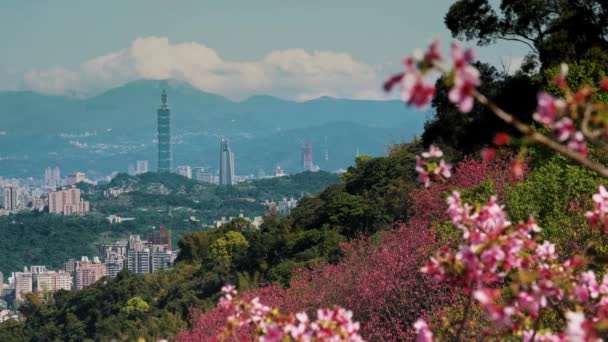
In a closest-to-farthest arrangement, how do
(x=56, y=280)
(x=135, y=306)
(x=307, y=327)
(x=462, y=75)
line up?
1. (x=462, y=75)
2. (x=307, y=327)
3. (x=135, y=306)
4. (x=56, y=280)

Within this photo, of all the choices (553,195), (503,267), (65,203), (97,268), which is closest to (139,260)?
(97,268)

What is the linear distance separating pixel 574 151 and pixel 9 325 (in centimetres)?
4635

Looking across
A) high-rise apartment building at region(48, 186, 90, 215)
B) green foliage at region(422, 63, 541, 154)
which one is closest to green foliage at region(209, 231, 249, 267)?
green foliage at region(422, 63, 541, 154)

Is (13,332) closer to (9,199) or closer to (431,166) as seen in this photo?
Answer: (431,166)

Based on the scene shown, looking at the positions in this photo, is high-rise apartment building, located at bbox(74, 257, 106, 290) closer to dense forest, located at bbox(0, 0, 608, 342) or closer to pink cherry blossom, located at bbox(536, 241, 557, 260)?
dense forest, located at bbox(0, 0, 608, 342)

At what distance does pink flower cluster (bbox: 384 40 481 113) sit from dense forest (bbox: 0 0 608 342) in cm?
7

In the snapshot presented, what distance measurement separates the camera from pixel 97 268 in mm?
99438

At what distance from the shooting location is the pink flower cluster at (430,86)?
223 cm

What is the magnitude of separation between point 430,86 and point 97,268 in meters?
99.6

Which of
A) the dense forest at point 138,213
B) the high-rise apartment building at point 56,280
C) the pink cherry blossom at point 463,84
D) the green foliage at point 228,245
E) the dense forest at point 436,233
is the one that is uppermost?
the pink cherry blossom at point 463,84

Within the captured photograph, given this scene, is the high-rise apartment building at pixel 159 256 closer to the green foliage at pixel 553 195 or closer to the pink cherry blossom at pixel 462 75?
the green foliage at pixel 553 195

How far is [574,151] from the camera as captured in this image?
2502mm

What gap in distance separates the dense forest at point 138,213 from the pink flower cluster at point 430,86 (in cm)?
12626

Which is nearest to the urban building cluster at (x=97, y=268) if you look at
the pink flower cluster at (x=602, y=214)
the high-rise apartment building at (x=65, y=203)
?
the high-rise apartment building at (x=65, y=203)
